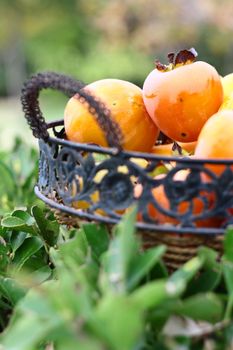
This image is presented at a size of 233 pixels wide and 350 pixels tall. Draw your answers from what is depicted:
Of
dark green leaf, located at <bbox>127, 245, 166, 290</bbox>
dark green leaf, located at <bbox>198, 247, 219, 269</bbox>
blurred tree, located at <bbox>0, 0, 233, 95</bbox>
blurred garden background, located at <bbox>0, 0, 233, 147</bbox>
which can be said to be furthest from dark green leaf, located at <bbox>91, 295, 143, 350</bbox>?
blurred tree, located at <bbox>0, 0, 233, 95</bbox>

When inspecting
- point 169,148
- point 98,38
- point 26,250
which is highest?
point 169,148

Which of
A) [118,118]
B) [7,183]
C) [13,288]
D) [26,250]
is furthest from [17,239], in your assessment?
[7,183]

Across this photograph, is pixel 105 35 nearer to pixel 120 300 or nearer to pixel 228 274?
pixel 228 274

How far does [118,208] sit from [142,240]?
65mm

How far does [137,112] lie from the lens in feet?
4.05

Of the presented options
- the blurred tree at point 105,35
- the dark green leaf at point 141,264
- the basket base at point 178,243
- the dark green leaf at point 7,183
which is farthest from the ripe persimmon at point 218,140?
the blurred tree at point 105,35

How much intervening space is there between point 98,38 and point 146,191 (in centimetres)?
1885

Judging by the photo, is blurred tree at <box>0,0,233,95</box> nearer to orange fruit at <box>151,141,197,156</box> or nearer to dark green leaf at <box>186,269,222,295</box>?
orange fruit at <box>151,141,197,156</box>

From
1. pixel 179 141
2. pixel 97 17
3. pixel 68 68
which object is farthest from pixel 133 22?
pixel 179 141

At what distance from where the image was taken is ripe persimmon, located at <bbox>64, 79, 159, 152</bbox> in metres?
1.21

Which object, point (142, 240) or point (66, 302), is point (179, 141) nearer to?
point (142, 240)

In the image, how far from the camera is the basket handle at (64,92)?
101 centimetres

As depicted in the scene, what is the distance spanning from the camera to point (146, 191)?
3.18 feet

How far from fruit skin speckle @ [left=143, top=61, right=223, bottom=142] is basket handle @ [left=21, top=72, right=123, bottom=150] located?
13 centimetres
